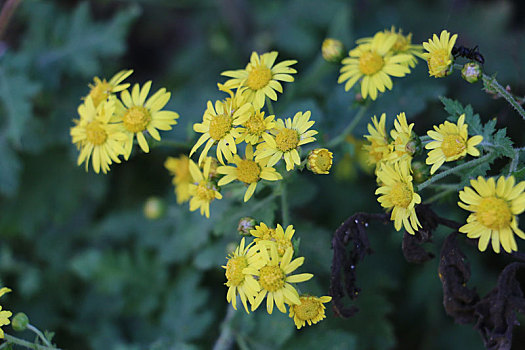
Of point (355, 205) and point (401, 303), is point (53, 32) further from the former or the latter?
point (401, 303)

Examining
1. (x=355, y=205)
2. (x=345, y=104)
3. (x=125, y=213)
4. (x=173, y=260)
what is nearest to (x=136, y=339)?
(x=173, y=260)

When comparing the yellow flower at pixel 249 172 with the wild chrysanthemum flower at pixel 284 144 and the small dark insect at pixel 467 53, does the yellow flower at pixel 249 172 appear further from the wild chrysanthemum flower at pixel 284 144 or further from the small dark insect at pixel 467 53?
the small dark insect at pixel 467 53

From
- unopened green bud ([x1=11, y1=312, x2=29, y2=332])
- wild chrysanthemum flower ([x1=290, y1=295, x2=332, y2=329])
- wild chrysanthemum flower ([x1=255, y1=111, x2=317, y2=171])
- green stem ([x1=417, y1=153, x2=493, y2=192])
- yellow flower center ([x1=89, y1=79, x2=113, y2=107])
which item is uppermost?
yellow flower center ([x1=89, y1=79, x2=113, y2=107])

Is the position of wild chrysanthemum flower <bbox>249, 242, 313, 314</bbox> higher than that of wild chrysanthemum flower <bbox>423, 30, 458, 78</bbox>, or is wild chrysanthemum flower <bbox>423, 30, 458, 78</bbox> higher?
wild chrysanthemum flower <bbox>423, 30, 458, 78</bbox>

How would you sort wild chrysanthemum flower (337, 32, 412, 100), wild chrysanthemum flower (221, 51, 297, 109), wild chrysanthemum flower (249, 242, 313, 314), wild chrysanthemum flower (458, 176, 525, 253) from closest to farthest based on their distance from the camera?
1. wild chrysanthemum flower (458, 176, 525, 253)
2. wild chrysanthemum flower (249, 242, 313, 314)
3. wild chrysanthemum flower (221, 51, 297, 109)
4. wild chrysanthemum flower (337, 32, 412, 100)

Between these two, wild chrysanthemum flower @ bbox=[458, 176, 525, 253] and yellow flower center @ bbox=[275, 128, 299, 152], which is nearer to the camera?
wild chrysanthemum flower @ bbox=[458, 176, 525, 253]

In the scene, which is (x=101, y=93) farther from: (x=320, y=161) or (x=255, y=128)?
(x=320, y=161)

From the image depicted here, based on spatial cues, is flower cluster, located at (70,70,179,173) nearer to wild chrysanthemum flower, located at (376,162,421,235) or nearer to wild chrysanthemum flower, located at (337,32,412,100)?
wild chrysanthemum flower, located at (337,32,412,100)

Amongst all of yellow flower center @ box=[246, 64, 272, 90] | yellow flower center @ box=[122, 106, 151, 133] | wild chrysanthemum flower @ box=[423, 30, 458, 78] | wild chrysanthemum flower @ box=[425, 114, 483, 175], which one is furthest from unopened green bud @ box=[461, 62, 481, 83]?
yellow flower center @ box=[122, 106, 151, 133]
